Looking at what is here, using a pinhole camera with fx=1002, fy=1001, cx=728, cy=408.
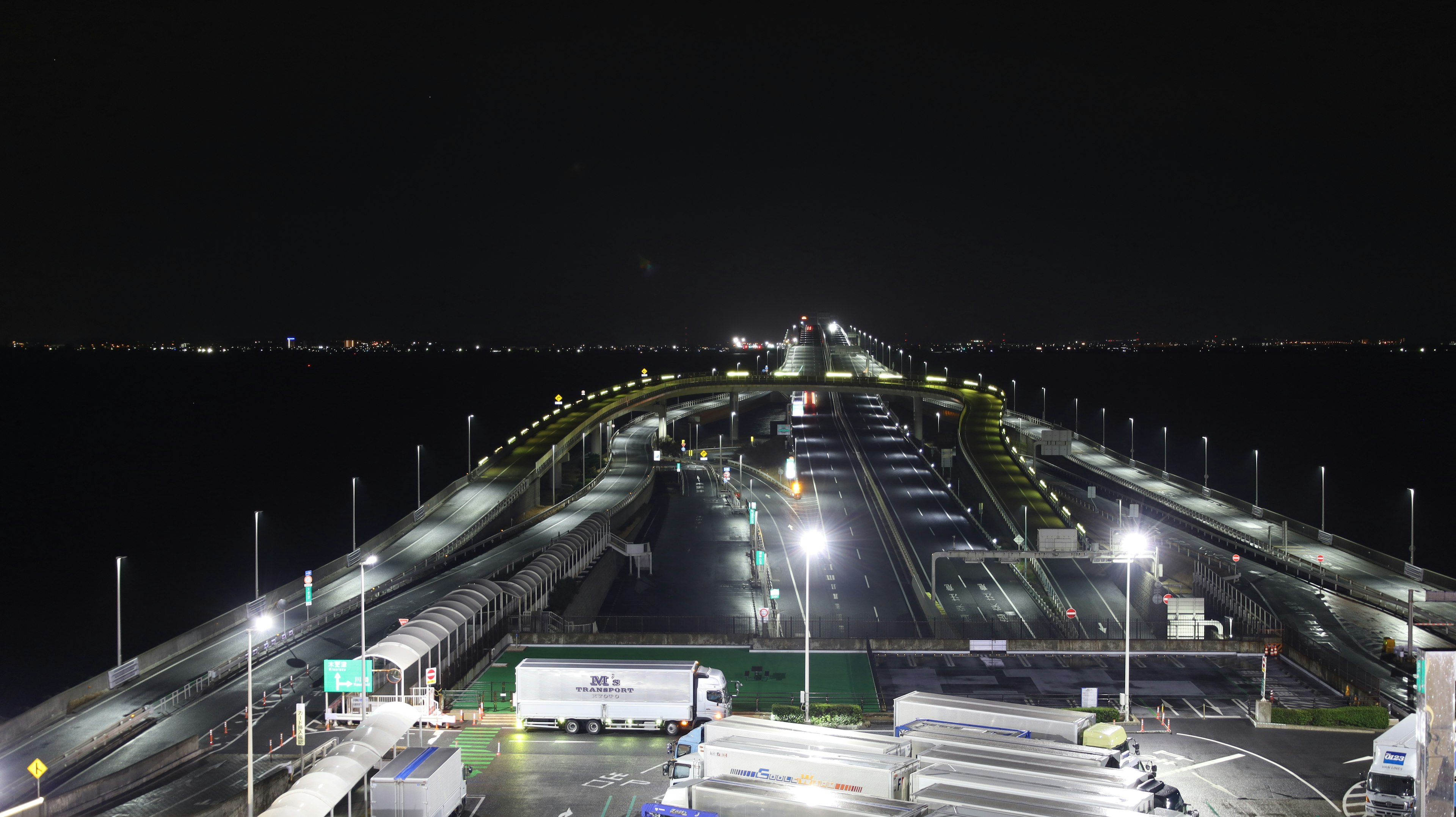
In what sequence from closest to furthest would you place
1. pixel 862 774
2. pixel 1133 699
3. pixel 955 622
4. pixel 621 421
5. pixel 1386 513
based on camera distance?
pixel 862 774 < pixel 1133 699 < pixel 955 622 < pixel 1386 513 < pixel 621 421


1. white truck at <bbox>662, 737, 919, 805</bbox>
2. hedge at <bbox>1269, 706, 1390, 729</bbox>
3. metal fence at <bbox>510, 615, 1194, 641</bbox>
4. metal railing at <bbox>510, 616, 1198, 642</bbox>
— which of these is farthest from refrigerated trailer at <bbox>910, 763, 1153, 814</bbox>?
metal fence at <bbox>510, 615, 1194, 641</bbox>

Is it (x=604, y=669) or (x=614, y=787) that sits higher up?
(x=604, y=669)

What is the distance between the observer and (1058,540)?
55.9m

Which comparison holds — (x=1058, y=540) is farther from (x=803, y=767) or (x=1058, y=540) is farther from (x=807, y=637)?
(x=803, y=767)

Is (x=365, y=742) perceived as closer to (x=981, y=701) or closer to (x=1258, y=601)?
(x=981, y=701)

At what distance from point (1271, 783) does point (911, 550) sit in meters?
39.3

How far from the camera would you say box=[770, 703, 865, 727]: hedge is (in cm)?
2980

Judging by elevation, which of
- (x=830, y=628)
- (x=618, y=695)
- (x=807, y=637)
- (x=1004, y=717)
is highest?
(x=807, y=637)

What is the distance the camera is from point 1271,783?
26.4 m

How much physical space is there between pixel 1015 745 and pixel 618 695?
12047mm

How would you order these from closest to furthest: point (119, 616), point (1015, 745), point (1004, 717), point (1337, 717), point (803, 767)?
point (803, 767) → point (1015, 745) → point (1004, 717) → point (1337, 717) → point (119, 616)

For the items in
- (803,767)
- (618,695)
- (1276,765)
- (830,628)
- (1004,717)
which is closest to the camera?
(803,767)

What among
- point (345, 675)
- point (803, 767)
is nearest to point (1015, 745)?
point (803, 767)

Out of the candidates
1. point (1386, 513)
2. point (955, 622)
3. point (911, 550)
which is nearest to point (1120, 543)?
point (911, 550)
